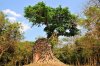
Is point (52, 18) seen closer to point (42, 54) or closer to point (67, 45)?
point (67, 45)

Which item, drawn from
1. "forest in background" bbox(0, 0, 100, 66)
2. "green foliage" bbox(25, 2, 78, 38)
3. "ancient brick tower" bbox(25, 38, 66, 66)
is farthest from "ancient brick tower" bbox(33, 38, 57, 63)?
"green foliage" bbox(25, 2, 78, 38)

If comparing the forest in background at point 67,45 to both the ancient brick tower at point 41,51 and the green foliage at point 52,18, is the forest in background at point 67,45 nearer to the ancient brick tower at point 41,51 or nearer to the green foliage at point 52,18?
the green foliage at point 52,18

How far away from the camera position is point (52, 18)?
157 ft

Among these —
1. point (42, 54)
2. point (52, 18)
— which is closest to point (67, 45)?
point (52, 18)

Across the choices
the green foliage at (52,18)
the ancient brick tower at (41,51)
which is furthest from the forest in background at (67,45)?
the ancient brick tower at (41,51)

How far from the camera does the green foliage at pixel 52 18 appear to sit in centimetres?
4425

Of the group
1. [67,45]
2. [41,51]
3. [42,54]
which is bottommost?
[42,54]

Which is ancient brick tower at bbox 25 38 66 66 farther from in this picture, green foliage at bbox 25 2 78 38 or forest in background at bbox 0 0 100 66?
green foliage at bbox 25 2 78 38

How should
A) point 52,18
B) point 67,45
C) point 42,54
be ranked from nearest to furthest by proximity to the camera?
point 42,54 → point 52,18 → point 67,45

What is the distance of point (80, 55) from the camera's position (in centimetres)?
6100

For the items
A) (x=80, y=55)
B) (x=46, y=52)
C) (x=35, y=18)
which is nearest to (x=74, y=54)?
(x=80, y=55)

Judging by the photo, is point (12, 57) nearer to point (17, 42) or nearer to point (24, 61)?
point (17, 42)

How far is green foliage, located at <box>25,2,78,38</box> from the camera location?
44.2m

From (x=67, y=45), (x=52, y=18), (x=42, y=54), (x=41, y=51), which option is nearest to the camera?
(x=41, y=51)
